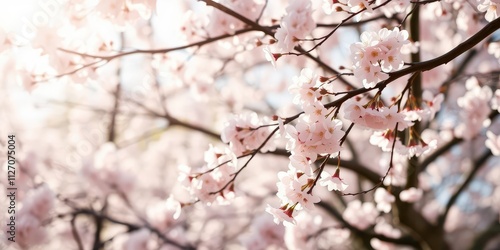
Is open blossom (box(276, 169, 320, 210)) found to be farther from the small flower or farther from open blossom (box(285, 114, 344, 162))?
the small flower

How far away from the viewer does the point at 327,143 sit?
1.80 meters

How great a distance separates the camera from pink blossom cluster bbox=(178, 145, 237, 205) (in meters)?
2.34

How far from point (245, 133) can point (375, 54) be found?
69cm

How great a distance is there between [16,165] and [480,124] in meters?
3.88

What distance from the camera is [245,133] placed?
2215mm

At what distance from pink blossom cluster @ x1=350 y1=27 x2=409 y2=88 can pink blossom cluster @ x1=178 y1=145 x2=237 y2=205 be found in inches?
31.4

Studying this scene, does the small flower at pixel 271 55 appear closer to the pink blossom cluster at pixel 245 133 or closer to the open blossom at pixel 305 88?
the open blossom at pixel 305 88

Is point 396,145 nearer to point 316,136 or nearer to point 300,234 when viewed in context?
point 316,136

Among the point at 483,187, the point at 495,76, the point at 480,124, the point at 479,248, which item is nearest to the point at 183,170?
the point at 495,76

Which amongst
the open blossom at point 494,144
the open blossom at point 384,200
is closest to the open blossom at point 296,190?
the open blossom at point 384,200

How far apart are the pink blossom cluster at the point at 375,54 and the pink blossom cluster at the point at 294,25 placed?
0.30m

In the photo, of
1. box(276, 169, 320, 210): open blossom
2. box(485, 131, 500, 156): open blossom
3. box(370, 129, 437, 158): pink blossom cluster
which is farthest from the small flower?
box(485, 131, 500, 156): open blossom

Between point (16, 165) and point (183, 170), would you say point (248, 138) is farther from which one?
point (16, 165)

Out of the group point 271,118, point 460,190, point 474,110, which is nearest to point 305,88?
point 271,118
